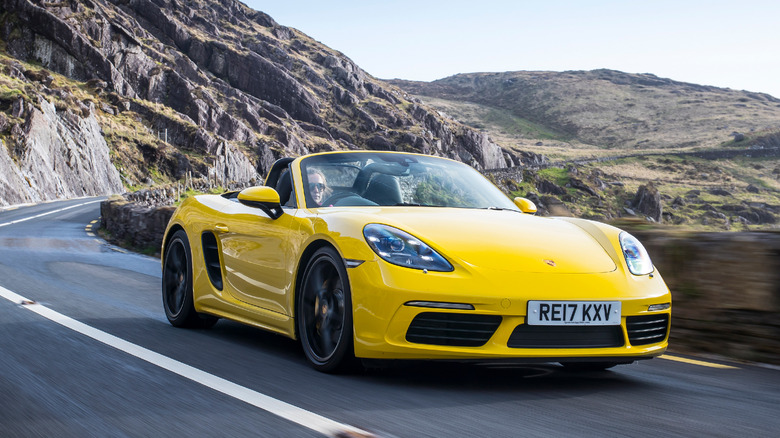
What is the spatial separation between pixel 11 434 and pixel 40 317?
11.3 ft

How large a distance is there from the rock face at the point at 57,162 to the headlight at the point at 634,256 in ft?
133

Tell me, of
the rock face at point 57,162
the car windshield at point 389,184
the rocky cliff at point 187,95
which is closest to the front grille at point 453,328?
the car windshield at point 389,184

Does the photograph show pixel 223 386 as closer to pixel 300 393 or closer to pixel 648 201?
pixel 300 393

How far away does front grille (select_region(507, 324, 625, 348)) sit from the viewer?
12.9 ft

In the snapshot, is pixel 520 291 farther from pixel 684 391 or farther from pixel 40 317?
pixel 40 317

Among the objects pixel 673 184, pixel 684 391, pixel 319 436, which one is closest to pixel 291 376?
pixel 319 436

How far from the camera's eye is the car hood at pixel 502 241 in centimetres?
413

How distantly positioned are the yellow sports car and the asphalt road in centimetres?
21

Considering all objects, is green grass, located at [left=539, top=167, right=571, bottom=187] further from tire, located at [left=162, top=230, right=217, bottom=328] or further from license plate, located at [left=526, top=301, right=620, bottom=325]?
license plate, located at [left=526, top=301, right=620, bottom=325]

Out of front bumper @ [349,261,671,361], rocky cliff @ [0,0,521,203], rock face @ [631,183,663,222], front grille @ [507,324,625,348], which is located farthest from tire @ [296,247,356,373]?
rock face @ [631,183,663,222]

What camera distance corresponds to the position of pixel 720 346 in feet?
18.5

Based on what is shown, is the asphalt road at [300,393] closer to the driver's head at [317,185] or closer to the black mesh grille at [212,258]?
the black mesh grille at [212,258]

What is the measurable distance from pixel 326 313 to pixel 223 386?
71 centimetres

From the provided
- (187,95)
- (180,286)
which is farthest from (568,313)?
(187,95)
